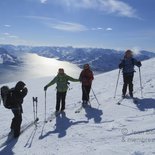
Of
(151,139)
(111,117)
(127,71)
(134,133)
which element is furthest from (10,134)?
(127,71)

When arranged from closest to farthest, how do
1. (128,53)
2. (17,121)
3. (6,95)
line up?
(6,95) < (17,121) < (128,53)

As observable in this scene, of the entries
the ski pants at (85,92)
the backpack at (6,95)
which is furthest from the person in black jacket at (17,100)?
the ski pants at (85,92)

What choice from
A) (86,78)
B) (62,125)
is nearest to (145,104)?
(86,78)

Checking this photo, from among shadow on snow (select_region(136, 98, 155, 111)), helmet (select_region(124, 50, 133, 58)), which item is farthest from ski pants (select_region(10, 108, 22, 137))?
helmet (select_region(124, 50, 133, 58))

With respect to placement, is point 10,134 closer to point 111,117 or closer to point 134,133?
point 111,117

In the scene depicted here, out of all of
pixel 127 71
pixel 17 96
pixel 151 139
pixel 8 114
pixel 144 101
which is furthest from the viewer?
pixel 8 114

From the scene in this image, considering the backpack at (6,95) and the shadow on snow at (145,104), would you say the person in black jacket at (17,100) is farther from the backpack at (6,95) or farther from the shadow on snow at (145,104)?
the shadow on snow at (145,104)

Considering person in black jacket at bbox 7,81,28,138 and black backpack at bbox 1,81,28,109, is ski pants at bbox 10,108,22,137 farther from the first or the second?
black backpack at bbox 1,81,28,109

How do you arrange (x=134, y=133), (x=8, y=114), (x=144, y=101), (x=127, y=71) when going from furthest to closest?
1. (x=8, y=114)
2. (x=127, y=71)
3. (x=144, y=101)
4. (x=134, y=133)

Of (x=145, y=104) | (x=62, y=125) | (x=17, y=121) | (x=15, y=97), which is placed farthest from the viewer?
(x=145, y=104)

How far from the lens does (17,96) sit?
10781mm

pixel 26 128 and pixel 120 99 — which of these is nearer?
pixel 26 128

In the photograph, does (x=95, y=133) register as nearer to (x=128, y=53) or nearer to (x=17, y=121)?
(x=17, y=121)

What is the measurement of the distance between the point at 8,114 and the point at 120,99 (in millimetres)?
6700
